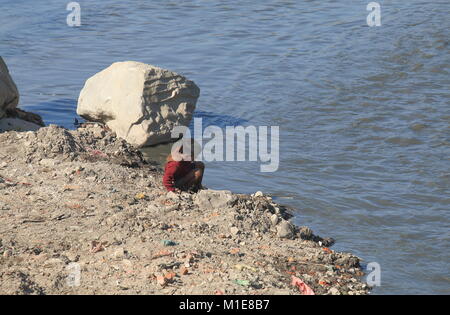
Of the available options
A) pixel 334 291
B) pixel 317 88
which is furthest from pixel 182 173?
pixel 317 88

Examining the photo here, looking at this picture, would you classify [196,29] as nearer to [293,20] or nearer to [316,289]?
[293,20]

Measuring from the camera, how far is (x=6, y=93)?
29.7 feet

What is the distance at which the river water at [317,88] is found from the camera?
782cm

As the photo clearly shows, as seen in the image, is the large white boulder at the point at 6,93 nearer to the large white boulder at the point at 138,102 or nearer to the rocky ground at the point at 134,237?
the large white boulder at the point at 138,102

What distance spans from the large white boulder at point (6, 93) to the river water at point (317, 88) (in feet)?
3.29

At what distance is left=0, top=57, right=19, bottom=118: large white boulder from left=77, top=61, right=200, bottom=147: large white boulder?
0.87 m

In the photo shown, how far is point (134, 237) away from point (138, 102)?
3310 millimetres

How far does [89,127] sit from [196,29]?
20.0 feet

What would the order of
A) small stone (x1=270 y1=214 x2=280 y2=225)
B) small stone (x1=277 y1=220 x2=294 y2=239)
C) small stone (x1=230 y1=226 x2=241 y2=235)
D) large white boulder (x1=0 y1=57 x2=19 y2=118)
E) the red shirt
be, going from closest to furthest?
small stone (x1=230 y1=226 x2=241 y2=235) → small stone (x1=277 y1=220 x2=294 y2=239) → small stone (x1=270 y1=214 x2=280 y2=225) → the red shirt → large white boulder (x1=0 y1=57 x2=19 y2=118)

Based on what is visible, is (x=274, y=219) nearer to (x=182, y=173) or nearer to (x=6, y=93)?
(x=182, y=173)

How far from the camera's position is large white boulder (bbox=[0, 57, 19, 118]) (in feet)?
29.6
